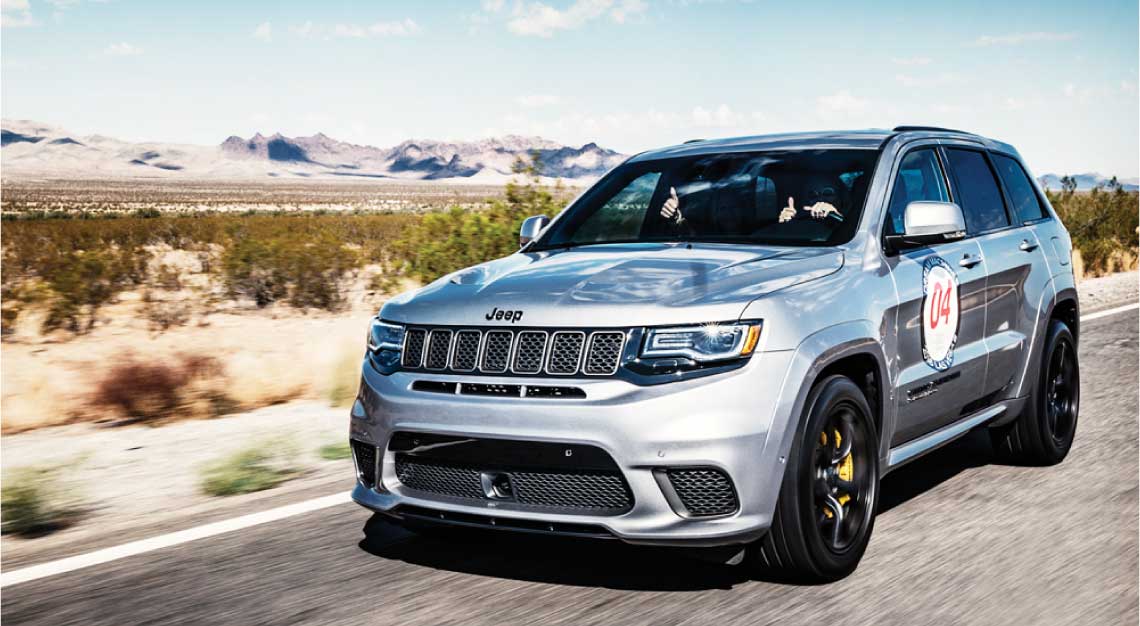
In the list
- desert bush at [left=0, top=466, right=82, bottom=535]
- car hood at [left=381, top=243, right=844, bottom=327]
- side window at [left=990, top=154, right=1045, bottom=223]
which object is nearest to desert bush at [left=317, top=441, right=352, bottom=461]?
desert bush at [left=0, top=466, right=82, bottom=535]

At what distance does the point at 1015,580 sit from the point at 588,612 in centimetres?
168

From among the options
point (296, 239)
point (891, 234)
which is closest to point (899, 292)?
point (891, 234)

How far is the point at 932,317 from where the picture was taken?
5465mm

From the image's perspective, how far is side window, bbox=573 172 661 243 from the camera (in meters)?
5.95

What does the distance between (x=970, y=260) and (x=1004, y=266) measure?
463 mm

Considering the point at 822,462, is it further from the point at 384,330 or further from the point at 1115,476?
the point at 1115,476

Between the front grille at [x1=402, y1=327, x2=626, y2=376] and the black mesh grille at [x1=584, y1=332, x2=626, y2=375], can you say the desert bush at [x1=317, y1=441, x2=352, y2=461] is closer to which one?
the front grille at [x1=402, y1=327, x2=626, y2=376]

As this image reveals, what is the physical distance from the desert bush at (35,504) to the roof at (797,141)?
3.47 m

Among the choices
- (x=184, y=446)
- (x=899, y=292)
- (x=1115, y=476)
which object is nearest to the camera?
(x=899, y=292)

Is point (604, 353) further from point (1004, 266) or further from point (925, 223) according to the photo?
point (1004, 266)

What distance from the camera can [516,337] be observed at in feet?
14.4

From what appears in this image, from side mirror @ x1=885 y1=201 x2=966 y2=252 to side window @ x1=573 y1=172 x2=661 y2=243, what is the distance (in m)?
1.23

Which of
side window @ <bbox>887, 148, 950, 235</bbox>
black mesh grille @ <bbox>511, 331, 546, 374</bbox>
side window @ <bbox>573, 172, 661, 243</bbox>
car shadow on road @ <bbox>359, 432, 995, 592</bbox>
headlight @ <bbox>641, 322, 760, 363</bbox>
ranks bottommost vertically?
car shadow on road @ <bbox>359, 432, 995, 592</bbox>

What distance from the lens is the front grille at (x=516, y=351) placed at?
425cm
